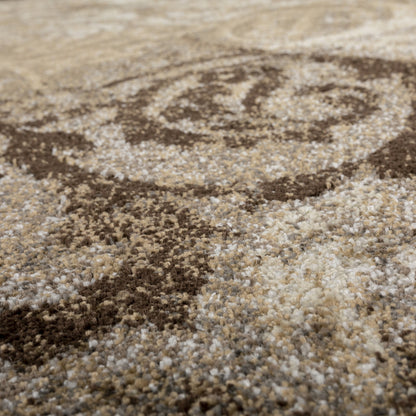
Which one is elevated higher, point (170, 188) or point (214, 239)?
point (170, 188)

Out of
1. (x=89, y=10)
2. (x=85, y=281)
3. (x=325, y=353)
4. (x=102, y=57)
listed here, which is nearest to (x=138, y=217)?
(x=85, y=281)

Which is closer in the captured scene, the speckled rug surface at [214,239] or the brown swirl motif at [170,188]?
the speckled rug surface at [214,239]

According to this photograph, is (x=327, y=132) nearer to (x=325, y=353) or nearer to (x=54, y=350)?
(x=325, y=353)

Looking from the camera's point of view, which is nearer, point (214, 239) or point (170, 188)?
point (214, 239)
